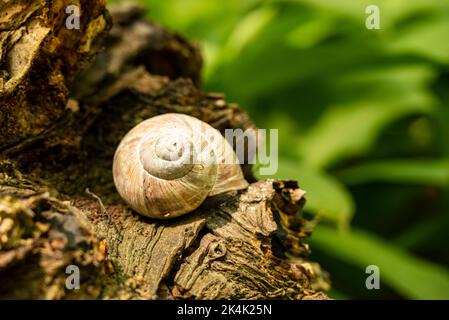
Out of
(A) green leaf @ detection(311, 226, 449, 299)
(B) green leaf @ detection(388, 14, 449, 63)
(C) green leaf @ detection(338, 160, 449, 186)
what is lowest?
(A) green leaf @ detection(311, 226, 449, 299)

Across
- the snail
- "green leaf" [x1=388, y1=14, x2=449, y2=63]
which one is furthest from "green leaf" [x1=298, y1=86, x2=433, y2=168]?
the snail

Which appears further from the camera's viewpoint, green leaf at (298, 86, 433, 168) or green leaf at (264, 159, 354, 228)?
green leaf at (298, 86, 433, 168)

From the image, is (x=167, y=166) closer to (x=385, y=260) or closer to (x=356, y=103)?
(x=385, y=260)

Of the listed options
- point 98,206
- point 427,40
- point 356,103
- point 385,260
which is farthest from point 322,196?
point 356,103

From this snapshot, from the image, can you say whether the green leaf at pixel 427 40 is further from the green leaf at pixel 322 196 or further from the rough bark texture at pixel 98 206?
the rough bark texture at pixel 98 206

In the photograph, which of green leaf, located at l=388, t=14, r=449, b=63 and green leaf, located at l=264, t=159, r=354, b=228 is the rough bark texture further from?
green leaf, located at l=388, t=14, r=449, b=63

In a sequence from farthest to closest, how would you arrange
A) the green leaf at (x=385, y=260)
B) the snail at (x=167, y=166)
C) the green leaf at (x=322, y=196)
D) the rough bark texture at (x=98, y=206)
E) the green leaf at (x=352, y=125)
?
the green leaf at (x=352, y=125) < the green leaf at (x=385, y=260) < the green leaf at (x=322, y=196) < the snail at (x=167, y=166) < the rough bark texture at (x=98, y=206)

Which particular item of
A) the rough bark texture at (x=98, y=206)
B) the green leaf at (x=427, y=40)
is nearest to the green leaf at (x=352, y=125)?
the green leaf at (x=427, y=40)
